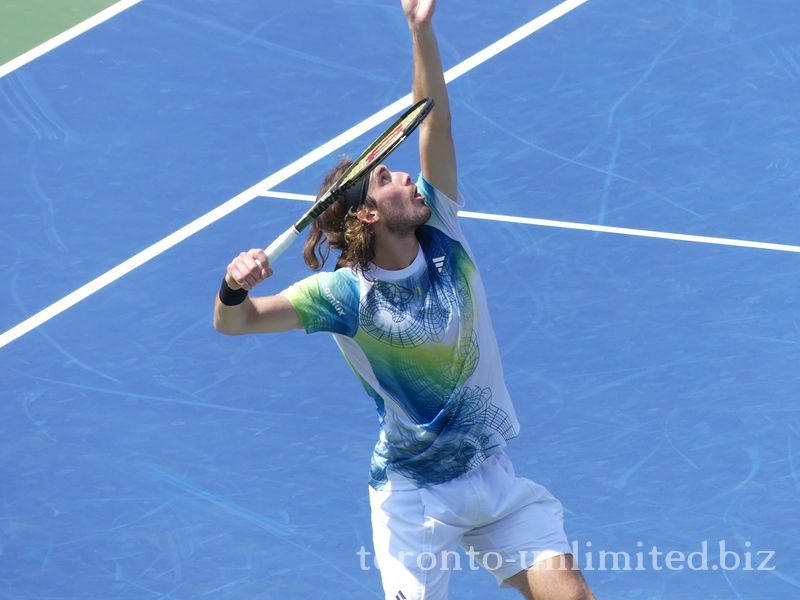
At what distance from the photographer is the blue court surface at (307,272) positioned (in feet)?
21.4

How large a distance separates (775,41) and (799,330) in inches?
148

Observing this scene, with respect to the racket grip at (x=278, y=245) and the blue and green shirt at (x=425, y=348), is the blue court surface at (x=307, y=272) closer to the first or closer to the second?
the blue and green shirt at (x=425, y=348)

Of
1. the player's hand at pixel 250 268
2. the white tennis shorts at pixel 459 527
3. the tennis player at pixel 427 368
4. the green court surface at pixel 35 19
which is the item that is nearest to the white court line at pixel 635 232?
the tennis player at pixel 427 368

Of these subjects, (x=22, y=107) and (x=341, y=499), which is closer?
(x=341, y=499)

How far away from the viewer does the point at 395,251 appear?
5.22 metres

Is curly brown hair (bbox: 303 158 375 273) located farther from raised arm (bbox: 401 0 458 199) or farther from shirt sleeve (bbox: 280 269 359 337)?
raised arm (bbox: 401 0 458 199)

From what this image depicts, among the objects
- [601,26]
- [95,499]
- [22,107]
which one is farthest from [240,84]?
[95,499]

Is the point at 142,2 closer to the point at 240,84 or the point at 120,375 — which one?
the point at 240,84

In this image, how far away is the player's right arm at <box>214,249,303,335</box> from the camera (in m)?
4.71

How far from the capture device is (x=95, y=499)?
6898mm

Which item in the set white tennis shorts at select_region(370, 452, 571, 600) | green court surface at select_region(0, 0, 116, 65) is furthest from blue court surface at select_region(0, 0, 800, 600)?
white tennis shorts at select_region(370, 452, 571, 600)

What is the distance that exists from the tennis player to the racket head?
99mm

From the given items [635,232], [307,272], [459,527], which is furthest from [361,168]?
[635,232]

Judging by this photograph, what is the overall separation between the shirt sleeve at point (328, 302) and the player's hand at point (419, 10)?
3.45 ft
